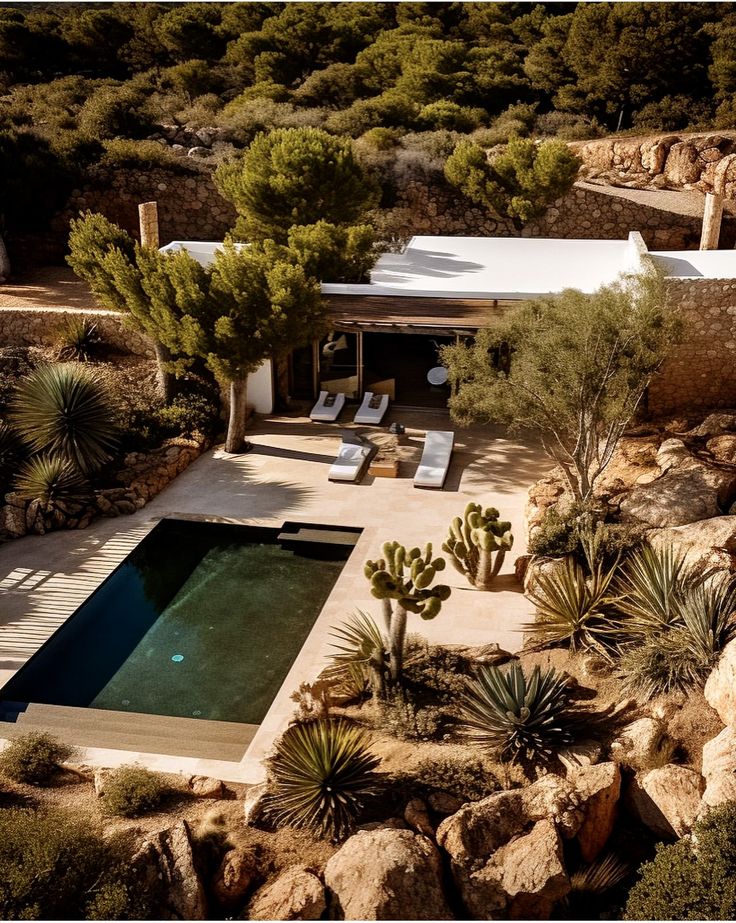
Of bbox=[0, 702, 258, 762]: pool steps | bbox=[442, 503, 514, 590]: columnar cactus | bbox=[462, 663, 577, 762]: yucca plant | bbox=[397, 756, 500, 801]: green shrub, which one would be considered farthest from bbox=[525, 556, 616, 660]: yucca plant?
bbox=[0, 702, 258, 762]: pool steps

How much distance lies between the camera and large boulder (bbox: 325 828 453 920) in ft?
24.1

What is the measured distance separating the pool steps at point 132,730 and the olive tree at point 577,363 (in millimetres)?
6536

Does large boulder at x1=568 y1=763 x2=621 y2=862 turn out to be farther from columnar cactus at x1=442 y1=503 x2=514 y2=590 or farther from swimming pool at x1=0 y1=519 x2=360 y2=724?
columnar cactus at x1=442 y1=503 x2=514 y2=590

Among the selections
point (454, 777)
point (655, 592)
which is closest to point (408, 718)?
point (454, 777)

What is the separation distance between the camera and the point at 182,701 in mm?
11297

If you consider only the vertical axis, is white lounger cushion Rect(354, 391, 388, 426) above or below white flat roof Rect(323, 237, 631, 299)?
below

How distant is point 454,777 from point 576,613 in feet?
11.1

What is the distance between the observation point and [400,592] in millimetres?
10453

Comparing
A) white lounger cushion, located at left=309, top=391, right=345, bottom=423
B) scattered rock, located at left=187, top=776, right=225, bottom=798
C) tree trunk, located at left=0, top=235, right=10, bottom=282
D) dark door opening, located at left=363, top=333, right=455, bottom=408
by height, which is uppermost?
tree trunk, located at left=0, top=235, right=10, bottom=282

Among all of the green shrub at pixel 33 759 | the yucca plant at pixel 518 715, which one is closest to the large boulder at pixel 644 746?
the yucca plant at pixel 518 715

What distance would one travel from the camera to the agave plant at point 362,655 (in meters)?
10.8

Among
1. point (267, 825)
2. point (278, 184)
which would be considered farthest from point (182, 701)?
point (278, 184)

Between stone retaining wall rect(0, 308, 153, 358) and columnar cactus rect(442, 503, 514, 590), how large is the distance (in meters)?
10.9

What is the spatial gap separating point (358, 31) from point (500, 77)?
8.26m
